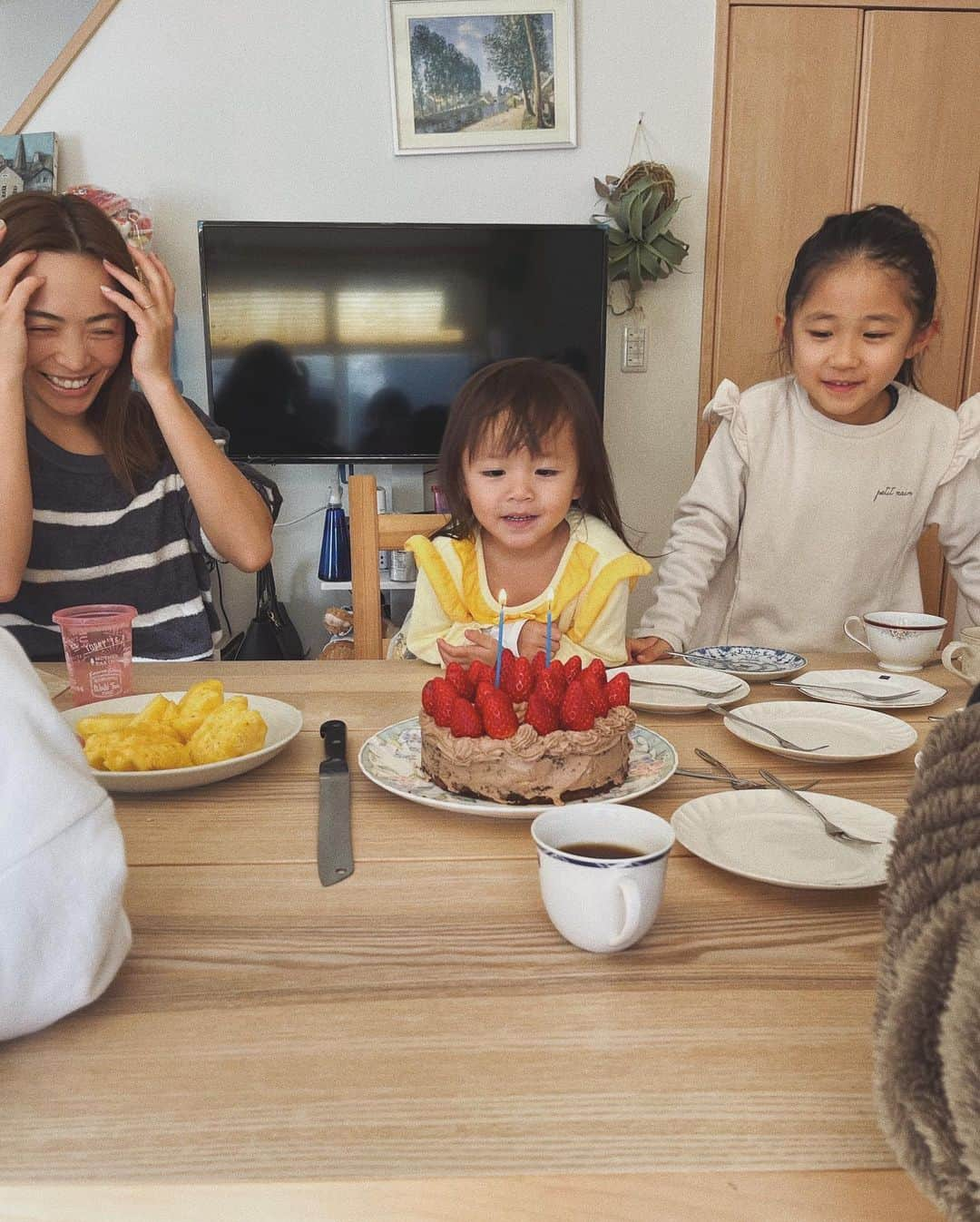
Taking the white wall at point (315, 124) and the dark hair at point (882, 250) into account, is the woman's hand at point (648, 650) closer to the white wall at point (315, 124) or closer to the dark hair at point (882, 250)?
the dark hair at point (882, 250)

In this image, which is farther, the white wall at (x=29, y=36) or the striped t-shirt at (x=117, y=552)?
the white wall at (x=29, y=36)

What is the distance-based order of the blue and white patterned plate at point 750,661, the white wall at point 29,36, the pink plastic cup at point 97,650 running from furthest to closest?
the white wall at point 29,36
the blue and white patterned plate at point 750,661
the pink plastic cup at point 97,650

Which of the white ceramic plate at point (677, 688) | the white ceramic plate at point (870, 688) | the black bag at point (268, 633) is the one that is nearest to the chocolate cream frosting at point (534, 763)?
the white ceramic plate at point (677, 688)

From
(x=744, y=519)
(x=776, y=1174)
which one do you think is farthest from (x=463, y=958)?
(x=744, y=519)

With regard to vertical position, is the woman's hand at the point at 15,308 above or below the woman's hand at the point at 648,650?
above

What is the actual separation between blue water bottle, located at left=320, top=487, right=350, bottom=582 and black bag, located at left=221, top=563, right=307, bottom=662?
0.17 m

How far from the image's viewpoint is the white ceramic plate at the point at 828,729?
81 cm

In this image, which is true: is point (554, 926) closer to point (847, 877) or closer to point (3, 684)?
point (847, 877)

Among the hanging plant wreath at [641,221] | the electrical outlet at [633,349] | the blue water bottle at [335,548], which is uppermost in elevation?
the hanging plant wreath at [641,221]

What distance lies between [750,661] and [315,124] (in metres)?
2.30

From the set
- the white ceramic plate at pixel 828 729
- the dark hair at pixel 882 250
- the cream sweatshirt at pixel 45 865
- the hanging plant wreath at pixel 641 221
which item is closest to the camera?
the cream sweatshirt at pixel 45 865

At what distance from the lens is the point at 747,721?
88 centimetres

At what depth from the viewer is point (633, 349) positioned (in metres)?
2.84

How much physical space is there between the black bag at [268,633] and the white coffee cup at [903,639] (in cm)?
191
